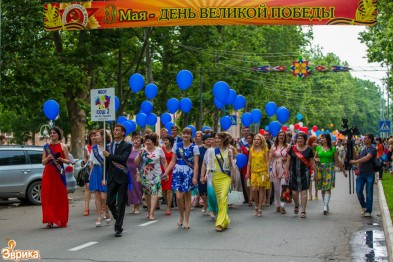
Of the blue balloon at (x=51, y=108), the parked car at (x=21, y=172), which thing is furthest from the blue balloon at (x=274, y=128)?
the parked car at (x=21, y=172)

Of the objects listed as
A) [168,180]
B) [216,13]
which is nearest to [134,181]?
[168,180]

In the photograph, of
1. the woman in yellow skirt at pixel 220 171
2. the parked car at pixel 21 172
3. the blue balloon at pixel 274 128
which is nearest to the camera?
the woman in yellow skirt at pixel 220 171

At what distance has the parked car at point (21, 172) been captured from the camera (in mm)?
19109

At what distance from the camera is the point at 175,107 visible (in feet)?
87.7

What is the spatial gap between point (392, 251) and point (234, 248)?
2219mm

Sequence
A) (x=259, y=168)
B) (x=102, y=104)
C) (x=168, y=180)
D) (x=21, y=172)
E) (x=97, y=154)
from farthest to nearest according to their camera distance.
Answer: (x=21, y=172), (x=168, y=180), (x=259, y=168), (x=102, y=104), (x=97, y=154)

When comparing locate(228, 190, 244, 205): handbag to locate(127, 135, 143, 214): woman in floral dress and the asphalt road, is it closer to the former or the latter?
the asphalt road

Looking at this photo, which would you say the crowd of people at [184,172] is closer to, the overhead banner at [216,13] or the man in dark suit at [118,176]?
the man in dark suit at [118,176]

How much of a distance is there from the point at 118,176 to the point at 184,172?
1.53 metres

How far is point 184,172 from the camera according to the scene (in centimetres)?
1362

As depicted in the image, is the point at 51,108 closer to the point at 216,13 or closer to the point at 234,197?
the point at 216,13

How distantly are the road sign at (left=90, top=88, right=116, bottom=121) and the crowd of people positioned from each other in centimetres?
33

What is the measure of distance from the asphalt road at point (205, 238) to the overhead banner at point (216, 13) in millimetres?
5111

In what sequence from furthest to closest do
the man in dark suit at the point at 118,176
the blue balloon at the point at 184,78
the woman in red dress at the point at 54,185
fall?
the blue balloon at the point at 184,78 < the woman in red dress at the point at 54,185 < the man in dark suit at the point at 118,176
